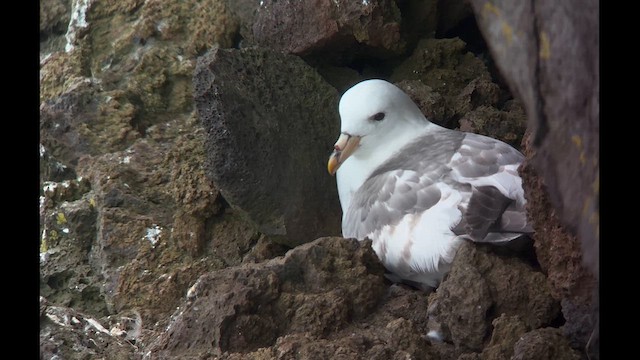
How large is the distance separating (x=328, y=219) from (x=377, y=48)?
0.84 metres

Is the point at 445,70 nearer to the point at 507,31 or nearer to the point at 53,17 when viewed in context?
the point at 53,17

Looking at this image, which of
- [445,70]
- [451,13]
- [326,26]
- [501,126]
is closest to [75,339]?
[326,26]

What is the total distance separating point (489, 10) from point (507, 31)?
0.24ft

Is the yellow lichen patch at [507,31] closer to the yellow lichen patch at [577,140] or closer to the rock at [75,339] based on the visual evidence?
the yellow lichen patch at [577,140]

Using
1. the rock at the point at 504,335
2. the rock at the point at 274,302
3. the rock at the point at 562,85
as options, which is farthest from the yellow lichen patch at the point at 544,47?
the rock at the point at 274,302

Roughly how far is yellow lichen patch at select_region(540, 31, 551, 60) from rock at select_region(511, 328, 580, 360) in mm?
994

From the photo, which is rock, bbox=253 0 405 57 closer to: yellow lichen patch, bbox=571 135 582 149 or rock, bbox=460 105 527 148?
rock, bbox=460 105 527 148

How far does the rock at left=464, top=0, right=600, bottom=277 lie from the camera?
1727mm

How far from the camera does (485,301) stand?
2863 millimetres

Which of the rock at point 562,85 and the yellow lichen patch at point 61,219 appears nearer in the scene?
the rock at point 562,85

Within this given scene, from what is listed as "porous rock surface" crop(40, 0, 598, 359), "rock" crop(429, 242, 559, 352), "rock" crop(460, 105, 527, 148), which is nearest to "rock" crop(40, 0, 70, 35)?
"porous rock surface" crop(40, 0, 598, 359)

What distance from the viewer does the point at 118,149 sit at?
4.23m

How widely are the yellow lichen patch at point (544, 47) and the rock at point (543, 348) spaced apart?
994 mm

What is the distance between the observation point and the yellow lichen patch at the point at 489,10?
1.86 meters
